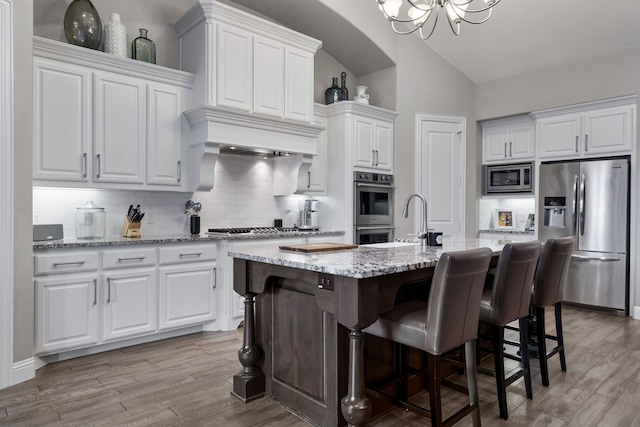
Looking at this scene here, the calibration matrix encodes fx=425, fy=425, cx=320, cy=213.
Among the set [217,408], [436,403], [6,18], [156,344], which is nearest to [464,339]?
[436,403]

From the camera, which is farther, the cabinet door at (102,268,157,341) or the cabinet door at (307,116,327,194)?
the cabinet door at (307,116,327,194)

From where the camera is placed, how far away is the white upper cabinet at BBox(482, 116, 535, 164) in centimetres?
583

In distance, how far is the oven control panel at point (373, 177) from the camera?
5180mm

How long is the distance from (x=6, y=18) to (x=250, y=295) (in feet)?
7.82

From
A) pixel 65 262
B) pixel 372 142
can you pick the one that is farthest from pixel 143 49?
pixel 372 142

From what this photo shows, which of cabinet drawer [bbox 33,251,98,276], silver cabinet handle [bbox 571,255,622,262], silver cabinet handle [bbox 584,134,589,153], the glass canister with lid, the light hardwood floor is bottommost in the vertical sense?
the light hardwood floor

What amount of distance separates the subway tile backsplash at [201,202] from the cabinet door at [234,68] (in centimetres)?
80

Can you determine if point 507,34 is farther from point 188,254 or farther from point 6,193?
point 6,193

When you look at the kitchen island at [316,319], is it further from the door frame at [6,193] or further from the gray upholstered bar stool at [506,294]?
the door frame at [6,193]

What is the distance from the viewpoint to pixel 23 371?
2.85 metres

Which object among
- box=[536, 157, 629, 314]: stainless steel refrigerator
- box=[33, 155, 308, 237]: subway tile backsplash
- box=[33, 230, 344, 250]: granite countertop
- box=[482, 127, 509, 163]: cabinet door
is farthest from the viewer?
box=[482, 127, 509, 163]: cabinet door

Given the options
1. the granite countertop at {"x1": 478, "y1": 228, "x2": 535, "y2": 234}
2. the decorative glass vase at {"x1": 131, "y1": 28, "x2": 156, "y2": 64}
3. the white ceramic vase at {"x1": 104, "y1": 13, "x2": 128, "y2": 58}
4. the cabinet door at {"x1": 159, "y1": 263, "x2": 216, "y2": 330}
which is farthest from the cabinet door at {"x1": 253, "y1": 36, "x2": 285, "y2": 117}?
the granite countertop at {"x1": 478, "y1": 228, "x2": 535, "y2": 234}

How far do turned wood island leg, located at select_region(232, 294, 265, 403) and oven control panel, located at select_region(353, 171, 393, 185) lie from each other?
2.85 metres

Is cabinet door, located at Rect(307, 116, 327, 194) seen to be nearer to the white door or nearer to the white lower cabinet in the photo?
the white door
